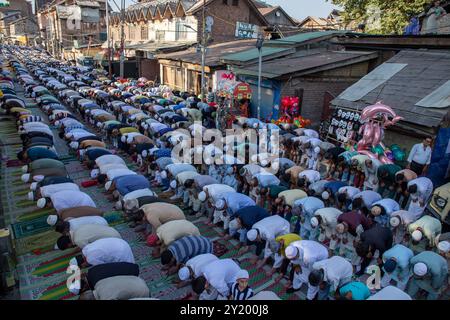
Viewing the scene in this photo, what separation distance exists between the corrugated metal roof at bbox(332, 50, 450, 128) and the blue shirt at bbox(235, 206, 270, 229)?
20.0ft

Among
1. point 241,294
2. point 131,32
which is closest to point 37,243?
point 241,294

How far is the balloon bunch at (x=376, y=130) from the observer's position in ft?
37.1

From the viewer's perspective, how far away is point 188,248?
6656mm

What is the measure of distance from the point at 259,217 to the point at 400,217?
9.46ft

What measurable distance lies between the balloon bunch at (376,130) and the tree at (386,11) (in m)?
10.6

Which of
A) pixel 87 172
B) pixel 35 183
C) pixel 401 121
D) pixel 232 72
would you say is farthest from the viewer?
pixel 232 72

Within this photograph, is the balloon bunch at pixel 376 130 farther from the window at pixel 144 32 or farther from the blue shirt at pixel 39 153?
the window at pixel 144 32

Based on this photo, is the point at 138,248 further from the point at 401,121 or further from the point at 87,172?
the point at 401,121

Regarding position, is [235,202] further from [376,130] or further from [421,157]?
[376,130]

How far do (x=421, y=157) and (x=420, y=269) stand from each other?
5.13 metres

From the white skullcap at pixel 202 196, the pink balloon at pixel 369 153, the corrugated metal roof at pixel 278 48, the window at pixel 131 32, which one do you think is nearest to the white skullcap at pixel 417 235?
the pink balloon at pixel 369 153

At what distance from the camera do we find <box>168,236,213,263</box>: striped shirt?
21.6 ft
